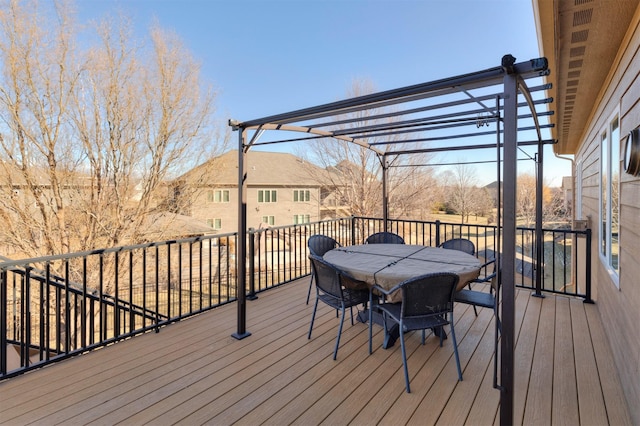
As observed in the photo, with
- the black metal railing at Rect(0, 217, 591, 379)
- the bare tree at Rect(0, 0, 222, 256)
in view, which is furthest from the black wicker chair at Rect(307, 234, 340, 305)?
the bare tree at Rect(0, 0, 222, 256)

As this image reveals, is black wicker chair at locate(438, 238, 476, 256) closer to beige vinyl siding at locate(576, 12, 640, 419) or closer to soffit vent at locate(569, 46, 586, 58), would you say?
beige vinyl siding at locate(576, 12, 640, 419)

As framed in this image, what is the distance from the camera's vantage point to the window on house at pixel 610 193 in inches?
109

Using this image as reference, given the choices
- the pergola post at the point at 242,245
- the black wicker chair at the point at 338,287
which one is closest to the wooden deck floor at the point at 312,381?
the pergola post at the point at 242,245

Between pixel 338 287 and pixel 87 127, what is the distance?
8544 mm

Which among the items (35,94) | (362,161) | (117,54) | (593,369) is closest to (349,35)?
(362,161)

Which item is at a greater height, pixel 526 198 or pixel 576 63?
pixel 576 63

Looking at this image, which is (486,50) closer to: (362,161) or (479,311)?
(362,161)

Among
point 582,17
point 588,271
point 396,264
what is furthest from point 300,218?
point 582,17

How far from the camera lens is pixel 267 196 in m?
20.2

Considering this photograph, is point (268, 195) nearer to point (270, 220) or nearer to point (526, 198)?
point (270, 220)

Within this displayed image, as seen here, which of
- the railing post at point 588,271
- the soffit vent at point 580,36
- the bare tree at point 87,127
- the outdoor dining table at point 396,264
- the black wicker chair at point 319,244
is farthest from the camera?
the bare tree at point 87,127

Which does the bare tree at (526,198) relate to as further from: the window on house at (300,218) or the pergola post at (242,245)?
the pergola post at (242,245)

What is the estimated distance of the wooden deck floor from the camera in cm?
190

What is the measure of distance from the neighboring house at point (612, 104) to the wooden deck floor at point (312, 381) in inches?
11.5
